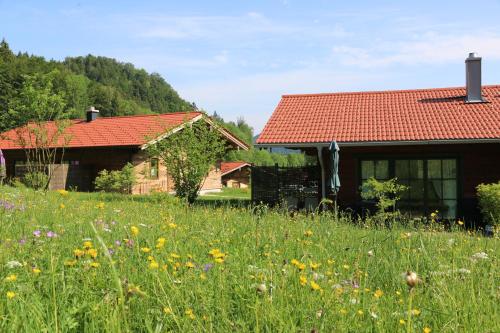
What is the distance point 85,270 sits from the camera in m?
3.17

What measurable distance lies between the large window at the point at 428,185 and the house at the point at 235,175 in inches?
1076

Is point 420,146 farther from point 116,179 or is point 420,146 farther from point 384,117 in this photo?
point 116,179

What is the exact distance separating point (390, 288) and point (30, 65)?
219 ft

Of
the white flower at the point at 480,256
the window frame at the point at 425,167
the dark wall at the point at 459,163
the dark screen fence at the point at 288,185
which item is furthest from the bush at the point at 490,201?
the white flower at the point at 480,256

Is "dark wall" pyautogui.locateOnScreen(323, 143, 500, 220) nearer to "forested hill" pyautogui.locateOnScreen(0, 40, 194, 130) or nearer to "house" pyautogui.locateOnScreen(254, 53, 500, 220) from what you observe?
"house" pyautogui.locateOnScreen(254, 53, 500, 220)

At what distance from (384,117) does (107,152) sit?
1686cm

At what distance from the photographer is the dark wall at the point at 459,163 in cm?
1469

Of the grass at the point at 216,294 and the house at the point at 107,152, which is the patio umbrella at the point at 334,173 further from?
the house at the point at 107,152

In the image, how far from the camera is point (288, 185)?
16953 millimetres

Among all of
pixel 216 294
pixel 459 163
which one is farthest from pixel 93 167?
pixel 216 294

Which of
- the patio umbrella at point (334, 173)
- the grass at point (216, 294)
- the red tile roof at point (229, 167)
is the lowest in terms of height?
the grass at point (216, 294)

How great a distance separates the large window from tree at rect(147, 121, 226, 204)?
6930mm

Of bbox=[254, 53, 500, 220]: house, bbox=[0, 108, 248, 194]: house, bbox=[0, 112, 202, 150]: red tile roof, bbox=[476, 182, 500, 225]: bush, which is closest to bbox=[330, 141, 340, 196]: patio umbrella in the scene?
bbox=[254, 53, 500, 220]: house

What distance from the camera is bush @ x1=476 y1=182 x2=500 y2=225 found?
12594 millimetres
